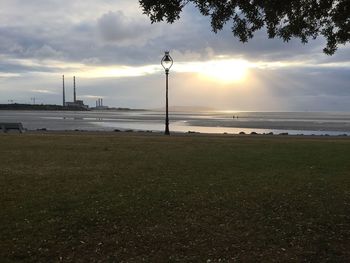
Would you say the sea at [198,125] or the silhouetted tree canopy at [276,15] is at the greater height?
the silhouetted tree canopy at [276,15]

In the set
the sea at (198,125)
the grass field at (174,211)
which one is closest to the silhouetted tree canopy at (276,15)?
the grass field at (174,211)

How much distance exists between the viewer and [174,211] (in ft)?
28.0

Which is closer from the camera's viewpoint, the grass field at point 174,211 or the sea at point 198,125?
the grass field at point 174,211

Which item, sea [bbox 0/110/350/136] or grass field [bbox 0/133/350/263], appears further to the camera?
sea [bbox 0/110/350/136]

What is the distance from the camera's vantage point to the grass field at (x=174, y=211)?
671 cm

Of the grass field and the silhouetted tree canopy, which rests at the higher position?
the silhouetted tree canopy

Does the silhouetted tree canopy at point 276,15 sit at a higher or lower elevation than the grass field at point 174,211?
higher

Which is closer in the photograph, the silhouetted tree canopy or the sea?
the silhouetted tree canopy

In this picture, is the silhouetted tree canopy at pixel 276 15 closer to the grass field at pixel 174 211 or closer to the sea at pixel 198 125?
the grass field at pixel 174 211

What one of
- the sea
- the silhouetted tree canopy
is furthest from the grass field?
the sea

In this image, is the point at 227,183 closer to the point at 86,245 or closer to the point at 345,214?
the point at 345,214

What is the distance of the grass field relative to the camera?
6.71 meters

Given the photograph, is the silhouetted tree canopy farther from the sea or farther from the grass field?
the sea

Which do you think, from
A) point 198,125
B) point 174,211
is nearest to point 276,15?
point 174,211
